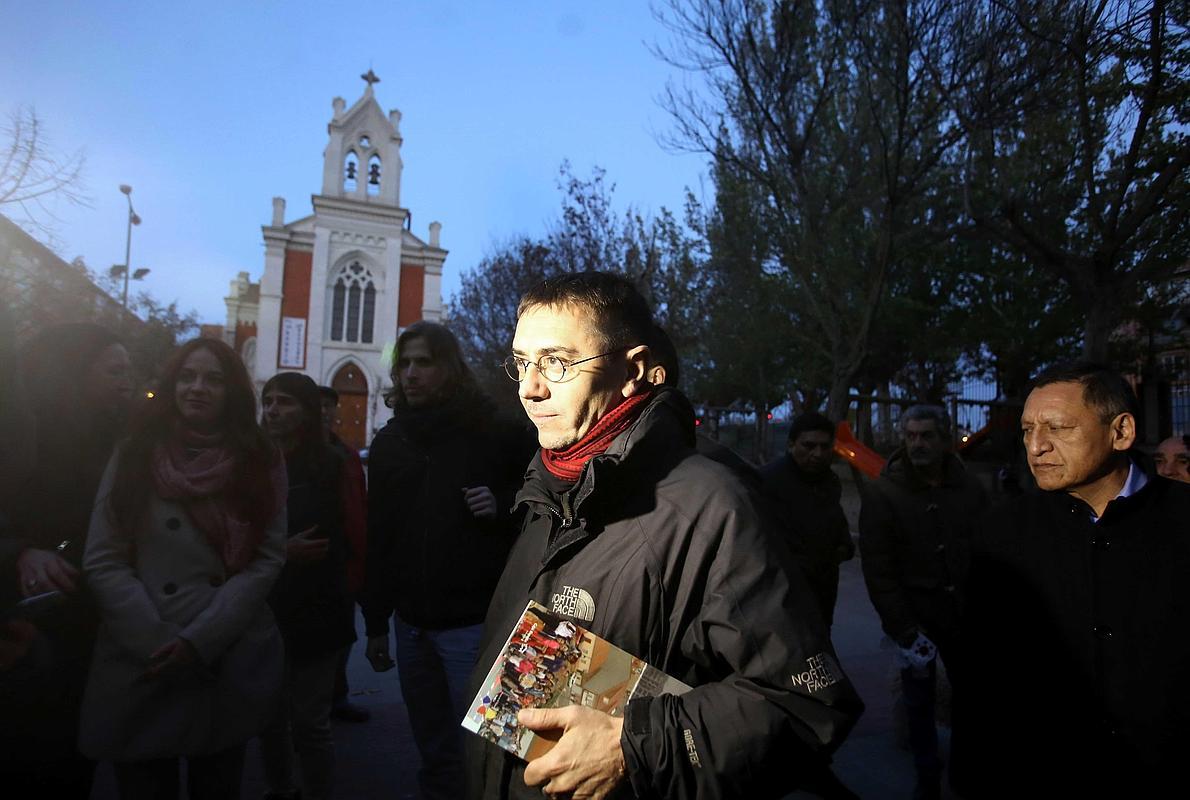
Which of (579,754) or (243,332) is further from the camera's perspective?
(243,332)

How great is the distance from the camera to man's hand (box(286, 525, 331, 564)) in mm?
3246

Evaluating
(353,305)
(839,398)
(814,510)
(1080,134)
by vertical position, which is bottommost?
(814,510)

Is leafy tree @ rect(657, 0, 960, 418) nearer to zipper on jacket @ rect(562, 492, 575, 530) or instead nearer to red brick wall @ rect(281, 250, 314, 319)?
zipper on jacket @ rect(562, 492, 575, 530)

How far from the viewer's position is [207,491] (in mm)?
2502

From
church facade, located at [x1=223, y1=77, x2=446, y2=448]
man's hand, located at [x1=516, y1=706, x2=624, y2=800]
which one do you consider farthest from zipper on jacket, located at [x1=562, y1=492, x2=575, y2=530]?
church facade, located at [x1=223, y1=77, x2=446, y2=448]

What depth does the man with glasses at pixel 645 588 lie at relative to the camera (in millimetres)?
1255

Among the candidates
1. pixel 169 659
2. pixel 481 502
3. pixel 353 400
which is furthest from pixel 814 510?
pixel 353 400

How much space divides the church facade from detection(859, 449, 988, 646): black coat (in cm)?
3477

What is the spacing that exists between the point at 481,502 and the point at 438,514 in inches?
8.4

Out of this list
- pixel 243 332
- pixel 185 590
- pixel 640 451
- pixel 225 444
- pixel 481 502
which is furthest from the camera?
pixel 243 332

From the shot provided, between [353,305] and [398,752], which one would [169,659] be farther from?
[353,305]

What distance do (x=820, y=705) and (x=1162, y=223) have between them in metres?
7.65

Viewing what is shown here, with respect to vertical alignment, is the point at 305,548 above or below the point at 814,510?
below

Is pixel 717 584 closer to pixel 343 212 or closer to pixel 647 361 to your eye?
pixel 647 361
